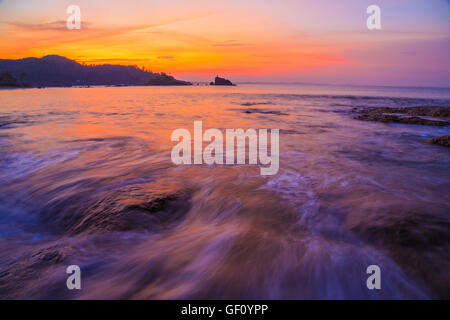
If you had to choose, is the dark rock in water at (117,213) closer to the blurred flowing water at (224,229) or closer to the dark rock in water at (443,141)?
the blurred flowing water at (224,229)

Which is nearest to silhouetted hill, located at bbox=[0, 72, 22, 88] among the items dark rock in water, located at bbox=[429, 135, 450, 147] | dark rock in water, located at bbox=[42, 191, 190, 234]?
dark rock in water, located at bbox=[42, 191, 190, 234]

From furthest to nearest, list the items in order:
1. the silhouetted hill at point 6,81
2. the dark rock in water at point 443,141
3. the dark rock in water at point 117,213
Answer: the silhouetted hill at point 6,81 → the dark rock in water at point 443,141 → the dark rock in water at point 117,213

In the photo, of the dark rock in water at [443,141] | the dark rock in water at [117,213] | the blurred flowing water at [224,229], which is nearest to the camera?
the blurred flowing water at [224,229]

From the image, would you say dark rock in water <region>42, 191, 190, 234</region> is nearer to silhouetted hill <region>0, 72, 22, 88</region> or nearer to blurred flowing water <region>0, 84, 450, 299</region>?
blurred flowing water <region>0, 84, 450, 299</region>

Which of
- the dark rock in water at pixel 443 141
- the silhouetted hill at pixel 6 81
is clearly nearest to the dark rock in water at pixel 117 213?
the dark rock in water at pixel 443 141

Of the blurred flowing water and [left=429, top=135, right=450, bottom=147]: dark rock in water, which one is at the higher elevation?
[left=429, top=135, right=450, bottom=147]: dark rock in water

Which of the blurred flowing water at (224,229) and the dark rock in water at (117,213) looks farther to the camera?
the dark rock in water at (117,213)

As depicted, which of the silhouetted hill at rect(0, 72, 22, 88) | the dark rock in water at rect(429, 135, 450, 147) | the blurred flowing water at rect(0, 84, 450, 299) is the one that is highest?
the silhouetted hill at rect(0, 72, 22, 88)

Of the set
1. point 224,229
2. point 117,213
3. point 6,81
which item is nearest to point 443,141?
point 224,229

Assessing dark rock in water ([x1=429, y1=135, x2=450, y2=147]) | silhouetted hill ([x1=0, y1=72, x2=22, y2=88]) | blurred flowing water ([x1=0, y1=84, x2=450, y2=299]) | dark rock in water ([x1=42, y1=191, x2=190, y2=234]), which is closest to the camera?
blurred flowing water ([x1=0, y1=84, x2=450, y2=299])

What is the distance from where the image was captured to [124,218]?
337 cm
